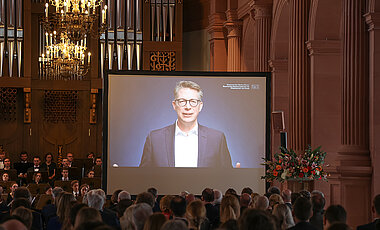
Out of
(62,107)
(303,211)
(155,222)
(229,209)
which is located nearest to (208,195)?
(229,209)

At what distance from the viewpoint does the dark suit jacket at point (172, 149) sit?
12.0m

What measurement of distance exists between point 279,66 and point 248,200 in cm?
940

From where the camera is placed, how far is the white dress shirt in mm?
12055

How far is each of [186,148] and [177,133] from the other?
31cm

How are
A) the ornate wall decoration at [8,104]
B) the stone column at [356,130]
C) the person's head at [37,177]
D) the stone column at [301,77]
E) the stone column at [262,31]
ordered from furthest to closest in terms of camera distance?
1. the ornate wall decoration at [8,104]
2. the stone column at [262,31]
3. the person's head at [37,177]
4. the stone column at [301,77]
5. the stone column at [356,130]

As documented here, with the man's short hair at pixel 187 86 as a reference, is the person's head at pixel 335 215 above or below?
below

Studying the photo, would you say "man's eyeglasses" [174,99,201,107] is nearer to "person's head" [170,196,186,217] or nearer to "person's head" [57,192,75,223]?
"person's head" [57,192,75,223]

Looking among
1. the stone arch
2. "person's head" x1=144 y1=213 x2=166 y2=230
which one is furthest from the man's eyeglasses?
"person's head" x1=144 y1=213 x2=166 y2=230

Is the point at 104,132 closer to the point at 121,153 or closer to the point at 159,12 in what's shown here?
the point at 121,153

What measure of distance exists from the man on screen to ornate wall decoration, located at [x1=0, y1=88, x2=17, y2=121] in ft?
35.7

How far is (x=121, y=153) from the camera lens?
12.1 metres

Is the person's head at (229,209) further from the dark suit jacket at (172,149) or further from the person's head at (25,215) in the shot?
the dark suit jacket at (172,149)

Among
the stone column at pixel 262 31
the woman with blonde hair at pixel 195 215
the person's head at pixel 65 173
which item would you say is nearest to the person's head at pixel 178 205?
the woman with blonde hair at pixel 195 215

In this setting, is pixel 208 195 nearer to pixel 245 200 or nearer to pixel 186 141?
pixel 245 200
